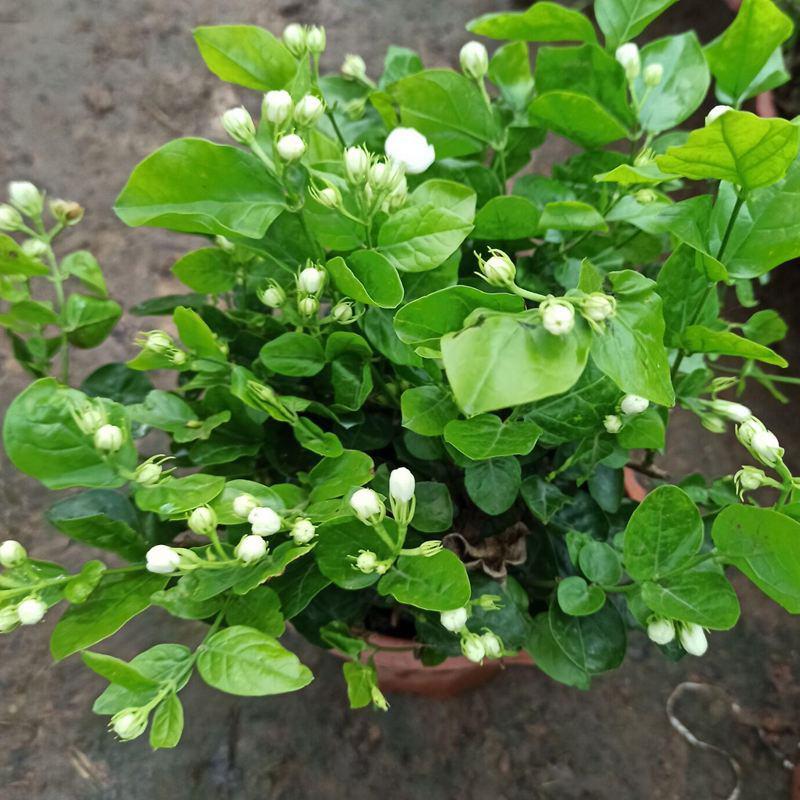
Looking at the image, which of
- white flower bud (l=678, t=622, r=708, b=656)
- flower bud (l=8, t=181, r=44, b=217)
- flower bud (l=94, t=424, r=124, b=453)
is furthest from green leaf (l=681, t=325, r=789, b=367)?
flower bud (l=8, t=181, r=44, b=217)

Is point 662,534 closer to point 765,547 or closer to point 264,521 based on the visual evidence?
point 765,547

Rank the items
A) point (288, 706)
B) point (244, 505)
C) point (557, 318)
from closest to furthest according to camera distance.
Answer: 1. point (557, 318)
2. point (244, 505)
3. point (288, 706)

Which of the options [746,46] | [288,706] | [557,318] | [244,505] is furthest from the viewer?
[288,706]

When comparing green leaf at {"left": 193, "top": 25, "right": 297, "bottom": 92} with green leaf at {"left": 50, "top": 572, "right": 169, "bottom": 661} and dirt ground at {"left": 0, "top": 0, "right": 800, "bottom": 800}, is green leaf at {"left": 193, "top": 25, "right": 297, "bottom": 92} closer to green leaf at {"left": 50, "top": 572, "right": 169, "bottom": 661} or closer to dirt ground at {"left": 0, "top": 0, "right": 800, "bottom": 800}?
green leaf at {"left": 50, "top": 572, "right": 169, "bottom": 661}

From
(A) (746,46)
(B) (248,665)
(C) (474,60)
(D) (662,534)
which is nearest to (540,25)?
(C) (474,60)

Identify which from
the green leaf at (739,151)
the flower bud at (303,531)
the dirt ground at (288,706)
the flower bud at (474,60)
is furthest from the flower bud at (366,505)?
the dirt ground at (288,706)

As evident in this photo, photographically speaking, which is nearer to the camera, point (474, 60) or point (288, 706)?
point (474, 60)
